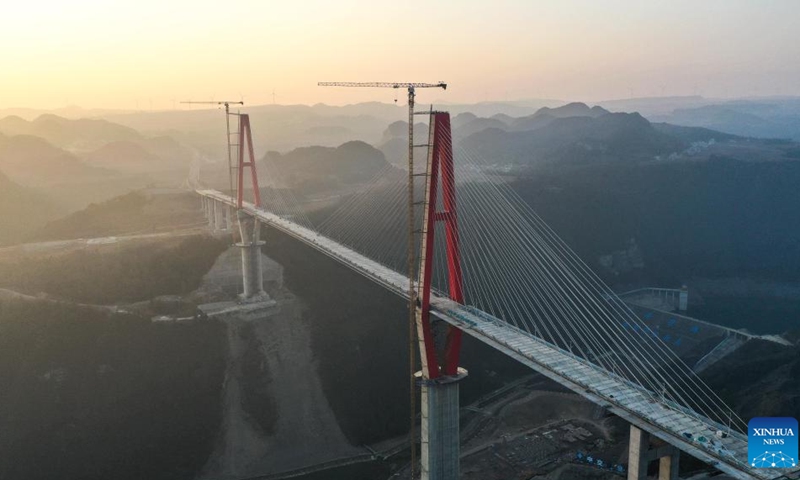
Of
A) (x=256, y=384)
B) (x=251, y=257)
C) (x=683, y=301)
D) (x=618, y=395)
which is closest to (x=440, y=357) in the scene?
(x=618, y=395)

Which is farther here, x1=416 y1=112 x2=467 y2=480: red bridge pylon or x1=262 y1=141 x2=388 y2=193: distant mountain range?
x1=262 y1=141 x2=388 y2=193: distant mountain range

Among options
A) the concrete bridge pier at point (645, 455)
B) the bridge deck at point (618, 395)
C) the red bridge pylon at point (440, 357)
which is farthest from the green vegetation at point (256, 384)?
the concrete bridge pier at point (645, 455)

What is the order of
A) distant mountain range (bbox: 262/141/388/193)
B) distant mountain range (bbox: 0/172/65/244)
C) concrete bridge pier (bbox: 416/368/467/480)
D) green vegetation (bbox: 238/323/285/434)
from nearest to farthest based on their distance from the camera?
concrete bridge pier (bbox: 416/368/467/480) < green vegetation (bbox: 238/323/285/434) < distant mountain range (bbox: 0/172/65/244) < distant mountain range (bbox: 262/141/388/193)

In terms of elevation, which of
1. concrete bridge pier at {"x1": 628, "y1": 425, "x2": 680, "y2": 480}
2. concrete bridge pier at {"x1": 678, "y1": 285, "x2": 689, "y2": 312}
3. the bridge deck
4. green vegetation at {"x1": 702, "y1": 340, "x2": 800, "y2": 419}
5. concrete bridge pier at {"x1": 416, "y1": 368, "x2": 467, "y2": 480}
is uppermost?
the bridge deck

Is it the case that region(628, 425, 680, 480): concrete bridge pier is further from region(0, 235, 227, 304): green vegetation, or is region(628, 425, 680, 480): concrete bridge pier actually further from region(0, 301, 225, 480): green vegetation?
region(0, 235, 227, 304): green vegetation

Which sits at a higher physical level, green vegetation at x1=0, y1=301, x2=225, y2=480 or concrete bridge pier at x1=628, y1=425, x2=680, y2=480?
concrete bridge pier at x1=628, y1=425, x2=680, y2=480

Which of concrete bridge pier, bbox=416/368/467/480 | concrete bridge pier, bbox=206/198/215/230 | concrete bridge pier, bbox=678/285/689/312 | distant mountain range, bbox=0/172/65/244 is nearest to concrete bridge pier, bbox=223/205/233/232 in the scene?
concrete bridge pier, bbox=206/198/215/230
